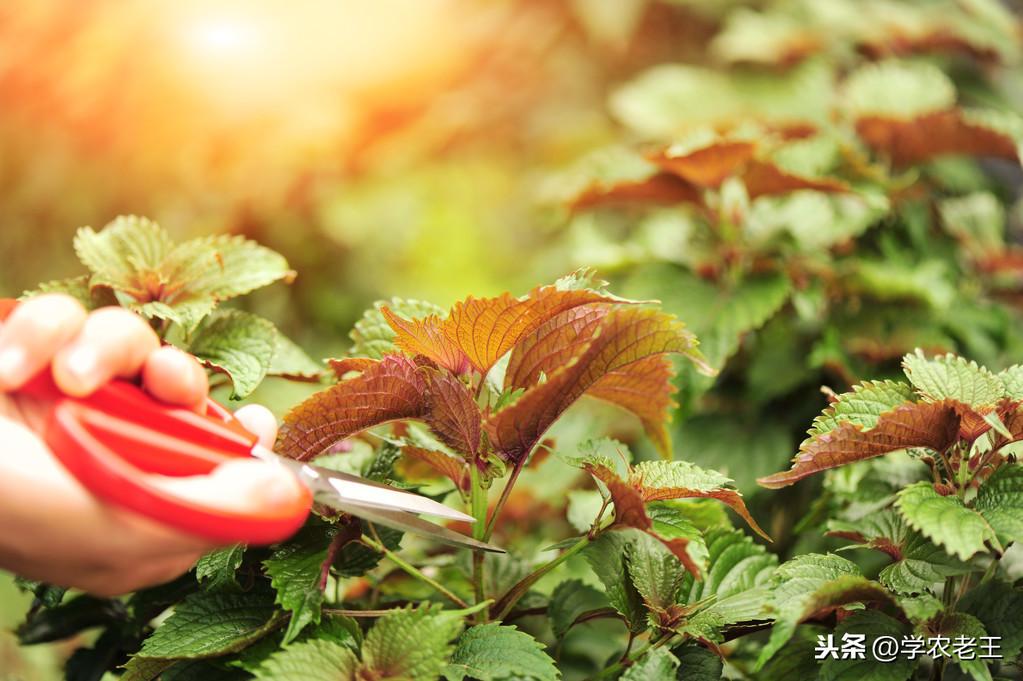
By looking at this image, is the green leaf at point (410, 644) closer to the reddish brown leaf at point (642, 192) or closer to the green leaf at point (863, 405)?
the green leaf at point (863, 405)

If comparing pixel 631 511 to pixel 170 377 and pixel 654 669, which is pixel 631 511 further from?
pixel 170 377

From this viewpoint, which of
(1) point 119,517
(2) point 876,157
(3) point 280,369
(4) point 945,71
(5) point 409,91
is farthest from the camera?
(5) point 409,91

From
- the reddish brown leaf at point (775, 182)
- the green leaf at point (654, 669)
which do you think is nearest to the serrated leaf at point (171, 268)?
the green leaf at point (654, 669)

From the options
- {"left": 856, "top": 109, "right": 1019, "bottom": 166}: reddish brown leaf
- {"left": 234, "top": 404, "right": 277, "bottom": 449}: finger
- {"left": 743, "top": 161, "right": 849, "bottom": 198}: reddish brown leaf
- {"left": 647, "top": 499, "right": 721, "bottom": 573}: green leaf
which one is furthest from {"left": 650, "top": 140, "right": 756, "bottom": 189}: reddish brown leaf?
{"left": 234, "top": 404, "right": 277, "bottom": 449}: finger

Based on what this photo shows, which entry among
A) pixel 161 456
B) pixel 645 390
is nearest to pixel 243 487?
pixel 161 456

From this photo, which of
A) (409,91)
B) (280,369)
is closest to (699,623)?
(280,369)

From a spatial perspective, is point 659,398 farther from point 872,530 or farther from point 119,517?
point 119,517

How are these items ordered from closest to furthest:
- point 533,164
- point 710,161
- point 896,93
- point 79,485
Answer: point 79,485
point 710,161
point 896,93
point 533,164
